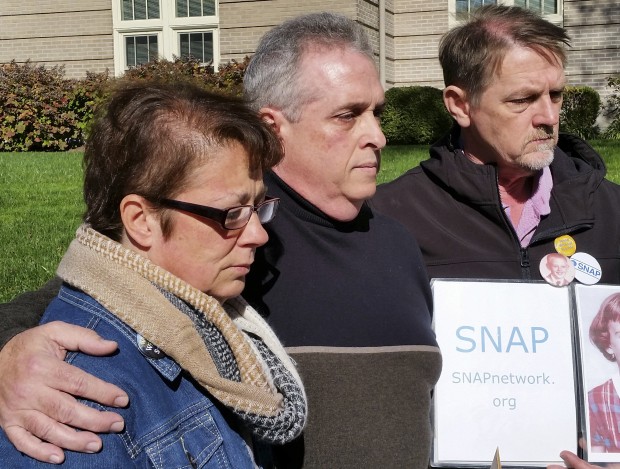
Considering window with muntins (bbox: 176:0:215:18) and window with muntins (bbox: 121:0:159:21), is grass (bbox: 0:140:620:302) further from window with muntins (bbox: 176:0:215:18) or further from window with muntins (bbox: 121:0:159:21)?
window with muntins (bbox: 121:0:159:21)

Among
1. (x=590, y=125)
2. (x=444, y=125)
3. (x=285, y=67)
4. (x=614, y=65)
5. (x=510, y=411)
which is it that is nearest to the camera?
(x=285, y=67)

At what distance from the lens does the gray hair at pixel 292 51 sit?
8.82ft

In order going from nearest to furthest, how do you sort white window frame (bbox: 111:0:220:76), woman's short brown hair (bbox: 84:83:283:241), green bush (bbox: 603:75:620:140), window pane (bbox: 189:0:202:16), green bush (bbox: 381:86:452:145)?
woman's short brown hair (bbox: 84:83:283:241)
green bush (bbox: 381:86:452:145)
green bush (bbox: 603:75:620:140)
window pane (bbox: 189:0:202:16)
white window frame (bbox: 111:0:220:76)

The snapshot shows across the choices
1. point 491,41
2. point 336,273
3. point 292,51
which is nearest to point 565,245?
point 491,41

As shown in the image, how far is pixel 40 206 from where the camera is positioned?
24.1 ft

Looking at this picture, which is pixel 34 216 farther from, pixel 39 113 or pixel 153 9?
pixel 153 9

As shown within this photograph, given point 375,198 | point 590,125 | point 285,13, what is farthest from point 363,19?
point 375,198

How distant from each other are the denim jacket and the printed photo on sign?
1378 mm

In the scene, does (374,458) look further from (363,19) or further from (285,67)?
(363,19)

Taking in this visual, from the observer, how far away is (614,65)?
52.7 feet

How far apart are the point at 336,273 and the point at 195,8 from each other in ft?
49.3

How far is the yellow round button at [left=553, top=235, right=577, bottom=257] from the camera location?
→ 3.13 metres

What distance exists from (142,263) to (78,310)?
0.60 feet

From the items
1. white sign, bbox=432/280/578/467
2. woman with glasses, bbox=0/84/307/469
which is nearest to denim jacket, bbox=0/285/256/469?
woman with glasses, bbox=0/84/307/469
